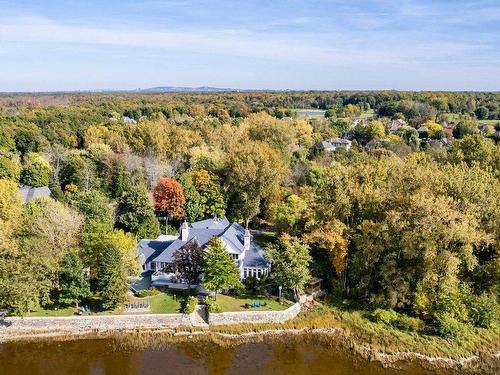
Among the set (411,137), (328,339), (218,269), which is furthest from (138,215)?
(411,137)

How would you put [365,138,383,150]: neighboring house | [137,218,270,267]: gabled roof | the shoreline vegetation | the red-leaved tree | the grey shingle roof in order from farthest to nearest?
[365,138,383,150]: neighboring house, the red-leaved tree, [137,218,270,267]: gabled roof, the grey shingle roof, the shoreline vegetation

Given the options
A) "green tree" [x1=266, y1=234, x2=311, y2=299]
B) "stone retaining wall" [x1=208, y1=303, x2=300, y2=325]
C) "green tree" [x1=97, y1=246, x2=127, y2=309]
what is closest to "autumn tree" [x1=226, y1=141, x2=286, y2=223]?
"green tree" [x1=266, y1=234, x2=311, y2=299]

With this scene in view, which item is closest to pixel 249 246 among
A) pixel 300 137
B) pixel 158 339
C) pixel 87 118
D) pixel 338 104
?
pixel 158 339

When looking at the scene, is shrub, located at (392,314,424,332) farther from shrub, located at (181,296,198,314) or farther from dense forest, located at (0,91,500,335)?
shrub, located at (181,296,198,314)

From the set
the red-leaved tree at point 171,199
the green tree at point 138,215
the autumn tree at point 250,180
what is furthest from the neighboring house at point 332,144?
the green tree at point 138,215

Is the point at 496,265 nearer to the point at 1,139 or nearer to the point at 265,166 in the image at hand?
the point at 265,166

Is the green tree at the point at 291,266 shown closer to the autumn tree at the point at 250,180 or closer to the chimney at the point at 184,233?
the chimney at the point at 184,233
